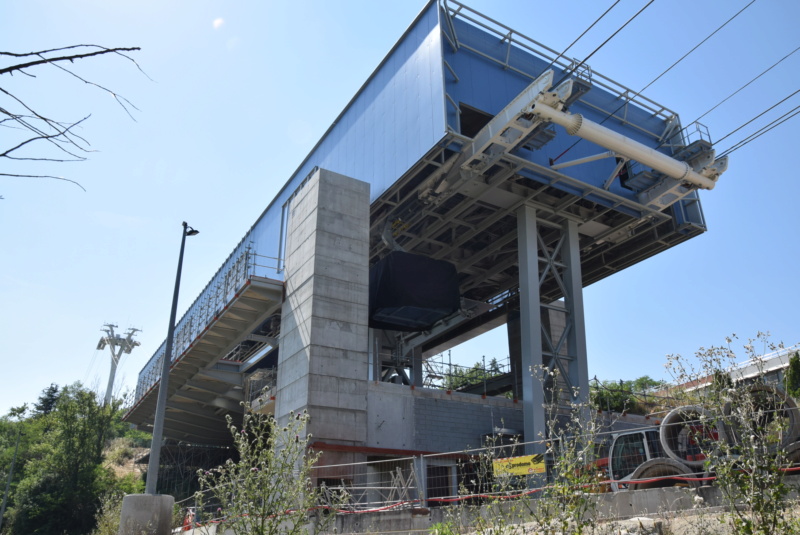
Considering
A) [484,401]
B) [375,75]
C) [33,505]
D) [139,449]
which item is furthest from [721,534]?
[139,449]

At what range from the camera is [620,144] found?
72.4 feet

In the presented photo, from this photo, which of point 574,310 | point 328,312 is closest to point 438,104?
point 328,312

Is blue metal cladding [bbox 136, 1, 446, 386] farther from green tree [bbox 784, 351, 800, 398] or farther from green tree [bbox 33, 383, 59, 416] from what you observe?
green tree [bbox 33, 383, 59, 416]

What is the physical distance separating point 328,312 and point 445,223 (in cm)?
780

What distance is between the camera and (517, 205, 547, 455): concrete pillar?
73.2ft

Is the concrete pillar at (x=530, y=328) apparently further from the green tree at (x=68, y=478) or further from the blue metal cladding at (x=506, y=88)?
the green tree at (x=68, y=478)

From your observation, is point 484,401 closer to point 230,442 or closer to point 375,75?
point 375,75

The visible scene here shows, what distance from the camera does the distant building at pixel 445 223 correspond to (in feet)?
69.4

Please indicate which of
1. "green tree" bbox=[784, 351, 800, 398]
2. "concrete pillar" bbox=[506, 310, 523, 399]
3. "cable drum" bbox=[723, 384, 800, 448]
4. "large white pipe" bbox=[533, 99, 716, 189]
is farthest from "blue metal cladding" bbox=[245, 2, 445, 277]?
"green tree" bbox=[784, 351, 800, 398]

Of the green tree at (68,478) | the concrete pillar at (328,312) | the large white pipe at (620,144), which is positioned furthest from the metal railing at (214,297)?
the large white pipe at (620,144)

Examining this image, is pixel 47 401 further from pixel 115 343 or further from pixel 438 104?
pixel 438 104

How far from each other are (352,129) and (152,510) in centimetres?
1908

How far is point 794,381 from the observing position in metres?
33.2

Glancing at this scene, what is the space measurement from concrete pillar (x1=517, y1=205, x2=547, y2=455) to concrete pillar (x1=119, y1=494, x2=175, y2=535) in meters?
11.7
